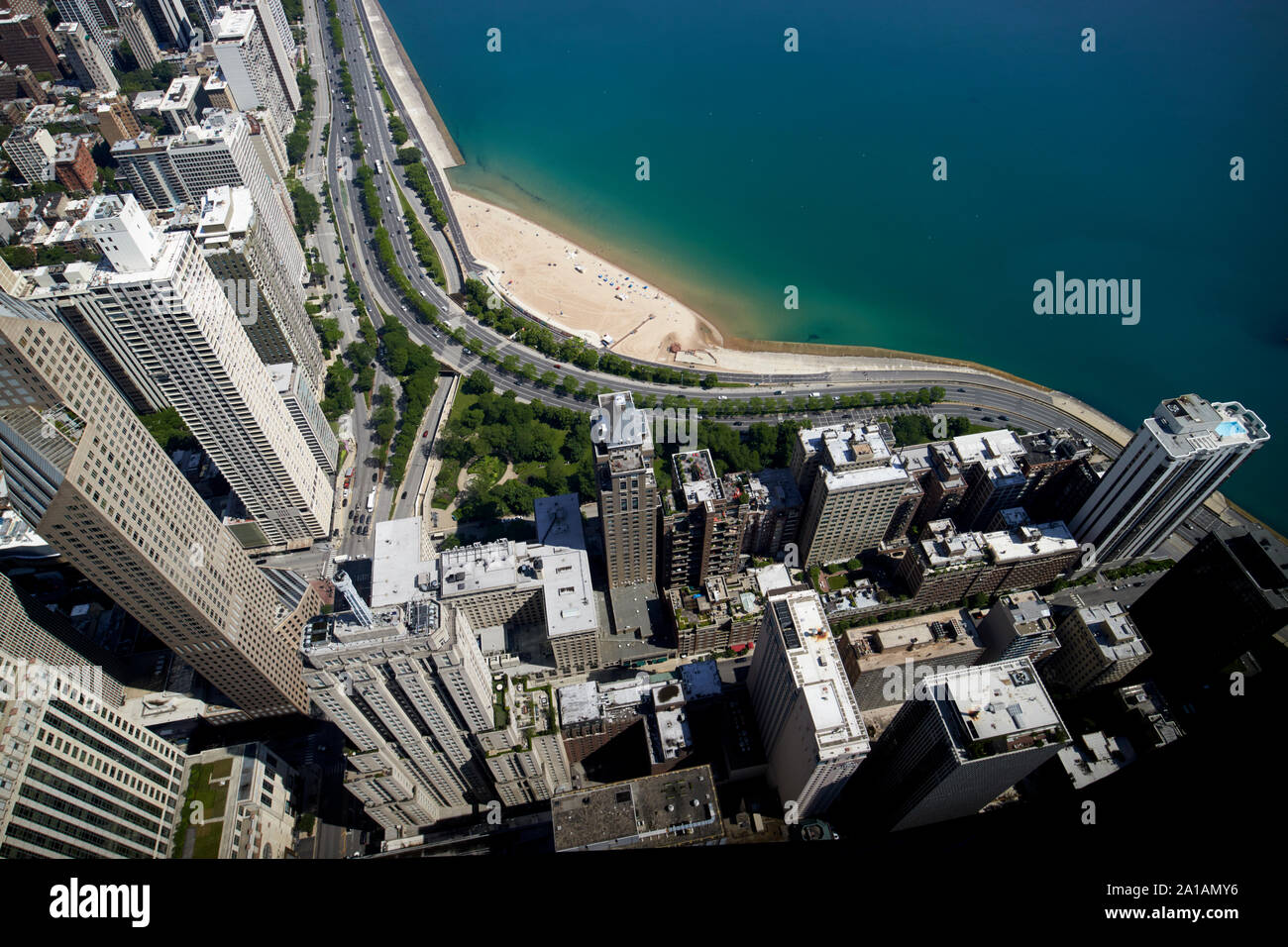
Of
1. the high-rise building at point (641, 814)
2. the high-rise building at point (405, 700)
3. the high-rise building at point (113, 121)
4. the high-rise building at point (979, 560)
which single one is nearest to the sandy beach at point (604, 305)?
the high-rise building at point (979, 560)

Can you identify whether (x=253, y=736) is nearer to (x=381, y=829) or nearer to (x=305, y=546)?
(x=381, y=829)

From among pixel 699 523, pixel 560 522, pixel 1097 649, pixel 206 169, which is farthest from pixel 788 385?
pixel 206 169

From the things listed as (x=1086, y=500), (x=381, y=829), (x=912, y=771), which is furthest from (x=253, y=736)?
(x=1086, y=500)

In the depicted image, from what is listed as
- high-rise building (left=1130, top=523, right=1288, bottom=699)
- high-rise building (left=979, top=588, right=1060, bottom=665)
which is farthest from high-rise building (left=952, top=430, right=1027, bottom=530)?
high-rise building (left=1130, top=523, right=1288, bottom=699)

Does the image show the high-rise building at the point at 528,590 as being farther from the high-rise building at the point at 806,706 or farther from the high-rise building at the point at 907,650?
the high-rise building at the point at 907,650

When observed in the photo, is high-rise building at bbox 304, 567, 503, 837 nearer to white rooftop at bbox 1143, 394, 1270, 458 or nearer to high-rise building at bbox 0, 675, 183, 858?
high-rise building at bbox 0, 675, 183, 858
